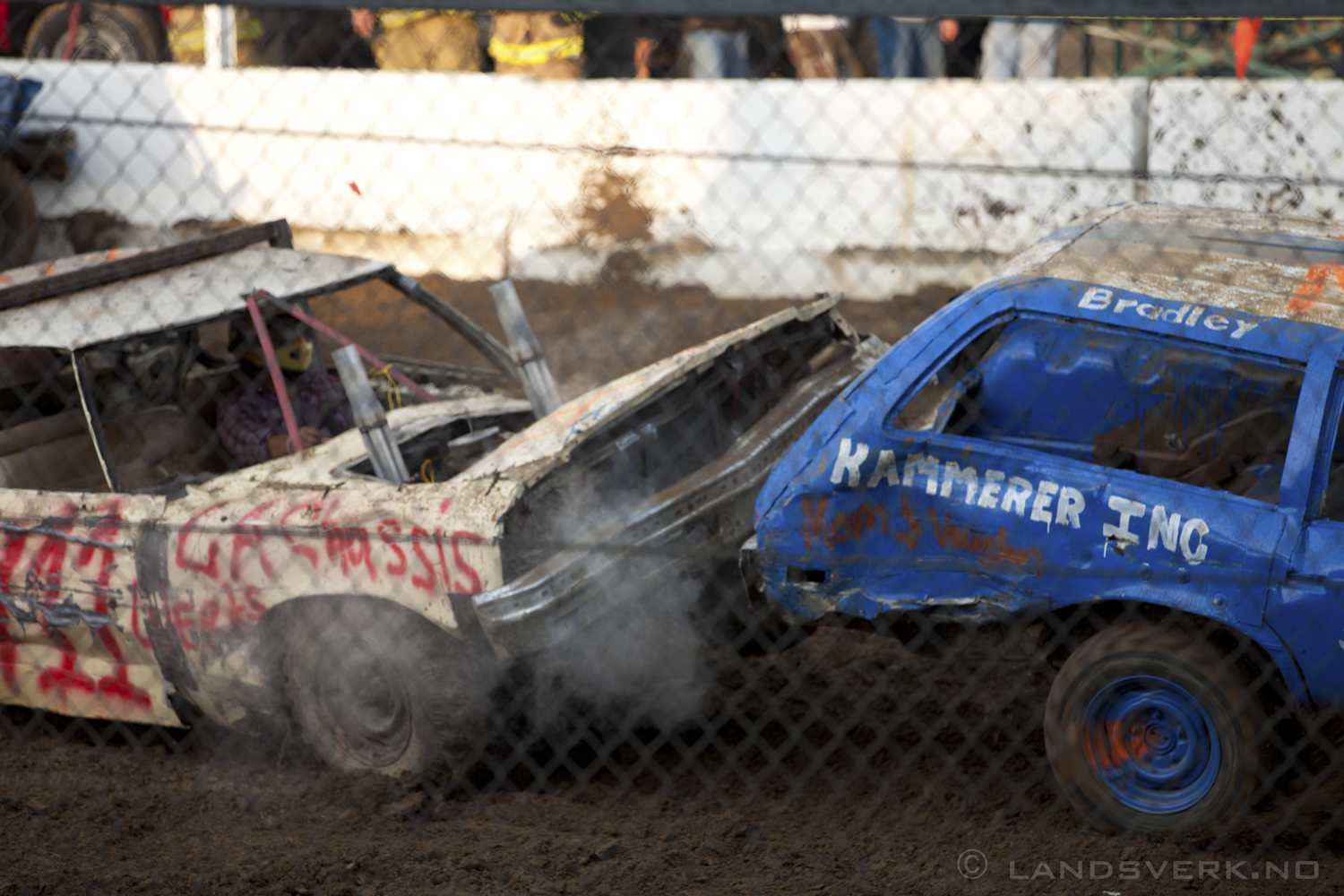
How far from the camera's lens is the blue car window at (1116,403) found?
3982mm

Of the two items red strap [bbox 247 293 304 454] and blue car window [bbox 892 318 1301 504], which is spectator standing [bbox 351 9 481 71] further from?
blue car window [bbox 892 318 1301 504]

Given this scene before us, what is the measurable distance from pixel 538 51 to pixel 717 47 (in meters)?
1.40

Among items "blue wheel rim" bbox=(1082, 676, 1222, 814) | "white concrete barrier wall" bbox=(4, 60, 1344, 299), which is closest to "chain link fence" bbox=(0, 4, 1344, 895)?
"blue wheel rim" bbox=(1082, 676, 1222, 814)

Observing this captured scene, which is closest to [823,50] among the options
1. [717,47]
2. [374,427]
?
[717,47]

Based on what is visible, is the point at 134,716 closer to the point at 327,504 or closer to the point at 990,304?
the point at 327,504

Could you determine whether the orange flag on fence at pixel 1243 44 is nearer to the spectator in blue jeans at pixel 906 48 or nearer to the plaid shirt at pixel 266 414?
the spectator in blue jeans at pixel 906 48

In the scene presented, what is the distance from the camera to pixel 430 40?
10.0 meters

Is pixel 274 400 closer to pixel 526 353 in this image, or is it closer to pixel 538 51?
pixel 526 353

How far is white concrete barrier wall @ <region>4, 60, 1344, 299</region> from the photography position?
7.70 meters

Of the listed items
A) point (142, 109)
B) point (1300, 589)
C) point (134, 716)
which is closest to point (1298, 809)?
point (1300, 589)

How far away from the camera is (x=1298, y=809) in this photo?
3.46 metres

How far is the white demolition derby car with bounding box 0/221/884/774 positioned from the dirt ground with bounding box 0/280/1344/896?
252mm

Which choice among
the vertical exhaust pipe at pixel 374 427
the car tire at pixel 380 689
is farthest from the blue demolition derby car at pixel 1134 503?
the vertical exhaust pipe at pixel 374 427

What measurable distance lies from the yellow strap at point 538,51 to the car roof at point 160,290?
4645mm
